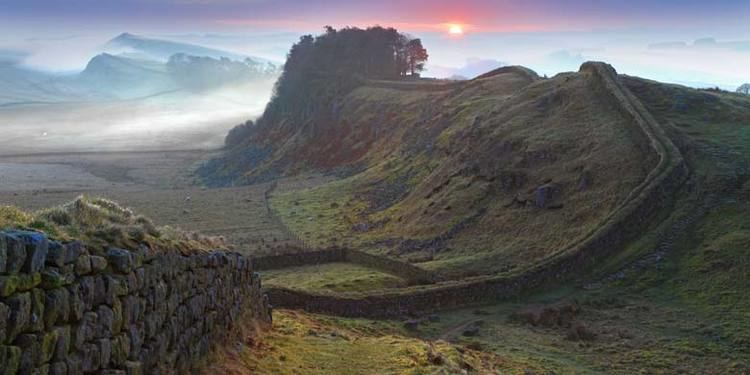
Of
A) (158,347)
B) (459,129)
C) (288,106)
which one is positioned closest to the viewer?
(158,347)

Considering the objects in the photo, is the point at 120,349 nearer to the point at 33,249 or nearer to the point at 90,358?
the point at 90,358

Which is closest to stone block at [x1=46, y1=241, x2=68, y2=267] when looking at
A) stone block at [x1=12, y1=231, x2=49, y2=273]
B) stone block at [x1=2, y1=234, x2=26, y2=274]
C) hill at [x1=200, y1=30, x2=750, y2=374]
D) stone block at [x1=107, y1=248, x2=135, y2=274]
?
stone block at [x1=12, y1=231, x2=49, y2=273]

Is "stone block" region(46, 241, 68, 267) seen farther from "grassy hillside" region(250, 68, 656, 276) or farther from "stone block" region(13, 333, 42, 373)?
"grassy hillside" region(250, 68, 656, 276)

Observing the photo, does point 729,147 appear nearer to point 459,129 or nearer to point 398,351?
point 459,129

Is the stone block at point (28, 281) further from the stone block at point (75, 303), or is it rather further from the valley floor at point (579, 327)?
the valley floor at point (579, 327)

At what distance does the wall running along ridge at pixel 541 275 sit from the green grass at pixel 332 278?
1963 mm

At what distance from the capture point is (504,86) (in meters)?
99.3

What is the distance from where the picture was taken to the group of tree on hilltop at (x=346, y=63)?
144m

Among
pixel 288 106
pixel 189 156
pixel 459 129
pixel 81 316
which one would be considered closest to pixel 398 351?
pixel 81 316

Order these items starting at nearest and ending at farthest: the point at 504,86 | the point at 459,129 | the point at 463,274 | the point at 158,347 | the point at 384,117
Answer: the point at 158,347, the point at 463,274, the point at 459,129, the point at 504,86, the point at 384,117

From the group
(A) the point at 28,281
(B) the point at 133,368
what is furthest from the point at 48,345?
(B) the point at 133,368

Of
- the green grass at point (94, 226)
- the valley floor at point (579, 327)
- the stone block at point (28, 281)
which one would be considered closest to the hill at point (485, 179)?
the valley floor at point (579, 327)

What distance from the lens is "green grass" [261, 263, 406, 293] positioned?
40344mm

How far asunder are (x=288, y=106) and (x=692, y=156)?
114m
